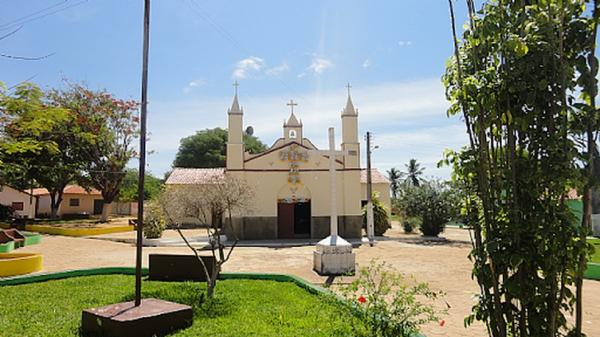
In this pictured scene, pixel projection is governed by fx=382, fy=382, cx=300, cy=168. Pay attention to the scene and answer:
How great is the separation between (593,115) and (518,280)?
1032 mm

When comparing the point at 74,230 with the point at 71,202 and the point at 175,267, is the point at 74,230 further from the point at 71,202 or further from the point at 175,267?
the point at 71,202

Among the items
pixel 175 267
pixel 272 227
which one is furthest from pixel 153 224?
pixel 175 267

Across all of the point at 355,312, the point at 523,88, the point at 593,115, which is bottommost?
the point at 355,312

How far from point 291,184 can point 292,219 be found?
80.3 inches

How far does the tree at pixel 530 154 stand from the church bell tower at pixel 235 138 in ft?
59.6

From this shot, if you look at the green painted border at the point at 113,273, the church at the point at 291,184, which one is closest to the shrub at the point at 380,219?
the church at the point at 291,184

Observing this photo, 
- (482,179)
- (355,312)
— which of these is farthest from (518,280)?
(355,312)

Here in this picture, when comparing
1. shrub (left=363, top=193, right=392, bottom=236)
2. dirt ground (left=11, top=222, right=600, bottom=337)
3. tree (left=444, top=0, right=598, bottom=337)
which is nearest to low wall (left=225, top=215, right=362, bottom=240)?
dirt ground (left=11, top=222, right=600, bottom=337)

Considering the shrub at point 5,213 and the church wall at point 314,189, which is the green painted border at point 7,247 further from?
the shrub at point 5,213

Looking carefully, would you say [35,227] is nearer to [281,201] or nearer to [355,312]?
[281,201]

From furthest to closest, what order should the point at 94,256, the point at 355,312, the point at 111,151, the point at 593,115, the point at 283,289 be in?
the point at 111,151
the point at 94,256
the point at 283,289
the point at 355,312
the point at 593,115

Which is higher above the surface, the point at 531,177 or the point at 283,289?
the point at 531,177

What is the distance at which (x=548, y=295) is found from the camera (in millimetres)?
2234

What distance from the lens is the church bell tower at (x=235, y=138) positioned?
20.2 metres
